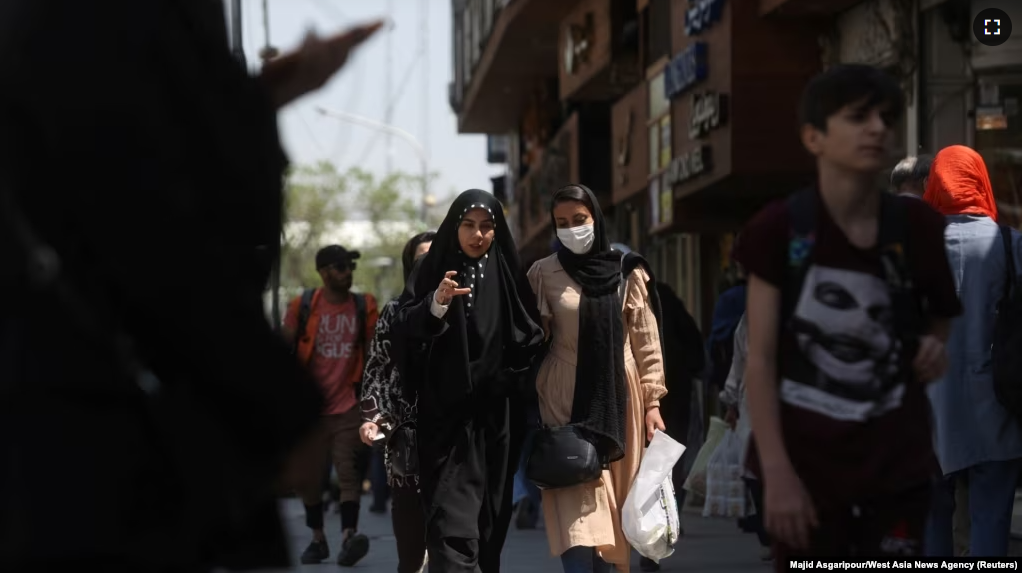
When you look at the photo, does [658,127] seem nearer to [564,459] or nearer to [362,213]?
[564,459]

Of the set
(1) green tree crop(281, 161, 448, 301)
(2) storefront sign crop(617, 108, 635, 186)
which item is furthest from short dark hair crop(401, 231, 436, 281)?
(1) green tree crop(281, 161, 448, 301)

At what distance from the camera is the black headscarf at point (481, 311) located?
27.8ft

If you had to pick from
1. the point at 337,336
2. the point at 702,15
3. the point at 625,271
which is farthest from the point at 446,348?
the point at 702,15

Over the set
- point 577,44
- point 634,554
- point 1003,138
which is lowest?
point 634,554

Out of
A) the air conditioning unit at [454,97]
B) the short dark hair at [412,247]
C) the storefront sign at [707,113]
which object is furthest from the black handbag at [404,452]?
the air conditioning unit at [454,97]

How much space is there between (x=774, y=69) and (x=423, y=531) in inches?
363

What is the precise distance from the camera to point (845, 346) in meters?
4.33

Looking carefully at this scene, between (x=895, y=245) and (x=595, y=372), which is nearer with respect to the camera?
(x=895, y=245)

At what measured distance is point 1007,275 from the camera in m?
7.89

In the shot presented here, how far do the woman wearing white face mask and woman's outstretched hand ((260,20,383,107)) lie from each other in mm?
5073

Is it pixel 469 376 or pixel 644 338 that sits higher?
pixel 644 338

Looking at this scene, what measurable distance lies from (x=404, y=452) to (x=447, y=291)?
82 centimetres

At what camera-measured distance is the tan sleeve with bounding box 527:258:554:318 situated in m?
8.60

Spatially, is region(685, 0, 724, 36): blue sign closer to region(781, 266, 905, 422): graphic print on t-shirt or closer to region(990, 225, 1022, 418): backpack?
region(990, 225, 1022, 418): backpack
